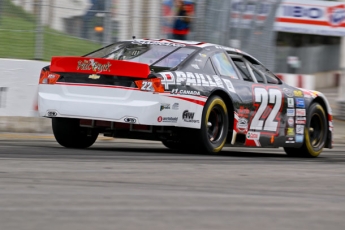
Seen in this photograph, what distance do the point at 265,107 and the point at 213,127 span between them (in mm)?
1013

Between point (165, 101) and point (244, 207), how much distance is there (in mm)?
3413

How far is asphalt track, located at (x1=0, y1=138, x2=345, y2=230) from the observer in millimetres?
4867

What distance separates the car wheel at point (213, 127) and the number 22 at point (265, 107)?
2.08 feet

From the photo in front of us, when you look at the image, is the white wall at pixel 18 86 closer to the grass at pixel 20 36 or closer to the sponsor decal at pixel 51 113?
the grass at pixel 20 36

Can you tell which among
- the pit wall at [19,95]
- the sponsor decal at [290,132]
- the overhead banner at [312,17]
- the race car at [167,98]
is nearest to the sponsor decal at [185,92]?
the race car at [167,98]

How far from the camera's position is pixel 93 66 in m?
8.91

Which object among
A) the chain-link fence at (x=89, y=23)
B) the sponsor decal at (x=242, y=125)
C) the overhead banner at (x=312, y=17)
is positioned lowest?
the sponsor decal at (x=242, y=125)

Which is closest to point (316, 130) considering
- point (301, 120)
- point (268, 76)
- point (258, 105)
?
point (301, 120)

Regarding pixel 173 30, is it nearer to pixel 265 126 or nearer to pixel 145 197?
pixel 265 126

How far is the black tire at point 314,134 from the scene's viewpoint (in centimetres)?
1100

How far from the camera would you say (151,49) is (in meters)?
9.54

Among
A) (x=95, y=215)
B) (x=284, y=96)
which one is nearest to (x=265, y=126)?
(x=284, y=96)

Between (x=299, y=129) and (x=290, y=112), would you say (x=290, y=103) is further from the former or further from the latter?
(x=299, y=129)

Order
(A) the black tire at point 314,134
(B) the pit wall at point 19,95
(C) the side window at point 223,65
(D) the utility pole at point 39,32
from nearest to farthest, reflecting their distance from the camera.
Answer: (C) the side window at point 223,65 < (A) the black tire at point 314,134 < (B) the pit wall at point 19,95 < (D) the utility pole at point 39,32
